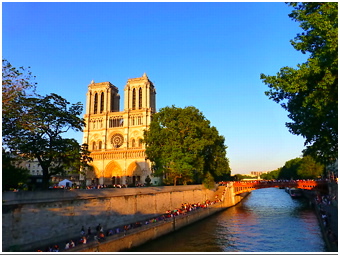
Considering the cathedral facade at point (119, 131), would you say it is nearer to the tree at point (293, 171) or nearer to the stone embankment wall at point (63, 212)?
the stone embankment wall at point (63, 212)

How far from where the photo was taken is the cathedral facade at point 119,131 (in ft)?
230

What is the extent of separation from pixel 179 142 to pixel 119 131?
33834mm

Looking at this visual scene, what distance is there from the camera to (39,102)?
23266 mm

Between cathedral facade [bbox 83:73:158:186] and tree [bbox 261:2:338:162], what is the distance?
167 feet

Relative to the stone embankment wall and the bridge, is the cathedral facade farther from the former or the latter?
the stone embankment wall

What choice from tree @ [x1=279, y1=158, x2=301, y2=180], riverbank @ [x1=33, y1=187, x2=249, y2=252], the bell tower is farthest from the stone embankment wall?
tree @ [x1=279, y1=158, x2=301, y2=180]

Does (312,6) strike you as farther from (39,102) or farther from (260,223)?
(260,223)

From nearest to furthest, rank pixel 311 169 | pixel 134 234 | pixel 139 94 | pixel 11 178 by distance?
pixel 134 234
pixel 11 178
pixel 139 94
pixel 311 169

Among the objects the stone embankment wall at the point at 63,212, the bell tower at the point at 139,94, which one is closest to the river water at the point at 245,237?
the stone embankment wall at the point at 63,212

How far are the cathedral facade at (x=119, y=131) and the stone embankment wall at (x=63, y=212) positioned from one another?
37631mm

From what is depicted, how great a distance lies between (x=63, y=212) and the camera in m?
21.4

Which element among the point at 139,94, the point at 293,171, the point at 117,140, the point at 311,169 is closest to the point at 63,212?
the point at 117,140

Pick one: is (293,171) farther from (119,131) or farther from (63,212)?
(63,212)

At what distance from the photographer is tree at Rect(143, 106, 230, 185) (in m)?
41.6
